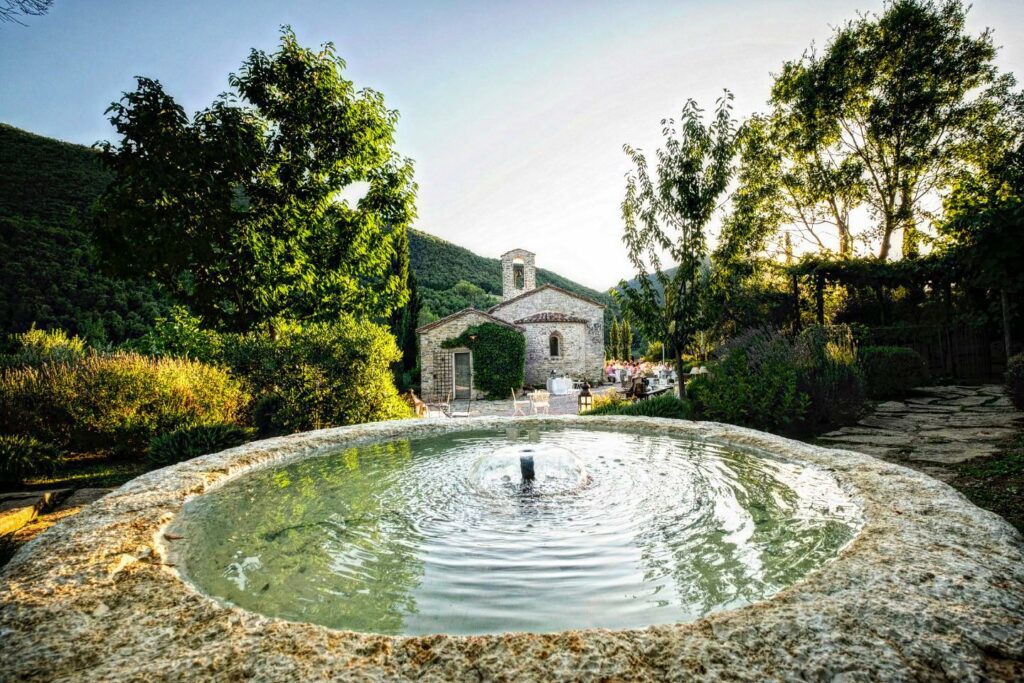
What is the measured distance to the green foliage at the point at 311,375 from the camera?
22.0 ft

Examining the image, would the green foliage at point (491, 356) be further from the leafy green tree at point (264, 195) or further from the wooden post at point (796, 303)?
the leafy green tree at point (264, 195)

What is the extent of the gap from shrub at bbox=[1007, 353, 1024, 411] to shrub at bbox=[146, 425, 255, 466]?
10.2 metres

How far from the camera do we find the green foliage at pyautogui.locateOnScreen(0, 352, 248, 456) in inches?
223

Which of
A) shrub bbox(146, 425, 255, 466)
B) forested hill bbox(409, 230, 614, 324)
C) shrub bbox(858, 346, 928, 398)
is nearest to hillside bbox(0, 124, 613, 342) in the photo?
shrub bbox(146, 425, 255, 466)

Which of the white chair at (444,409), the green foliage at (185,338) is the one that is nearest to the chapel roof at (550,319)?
the white chair at (444,409)

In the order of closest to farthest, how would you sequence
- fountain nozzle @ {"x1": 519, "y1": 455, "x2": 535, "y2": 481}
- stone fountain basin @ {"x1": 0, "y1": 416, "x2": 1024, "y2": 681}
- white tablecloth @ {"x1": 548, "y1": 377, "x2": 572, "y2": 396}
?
stone fountain basin @ {"x1": 0, "y1": 416, "x2": 1024, "y2": 681} < fountain nozzle @ {"x1": 519, "y1": 455, "x2": 535, "y2": 481} < white tablecloth @ {"x1": 548, "y1": 377, "x2": 572, "y2": 396}

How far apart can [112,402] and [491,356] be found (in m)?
14.8

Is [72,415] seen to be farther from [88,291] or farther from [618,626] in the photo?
[88,291]

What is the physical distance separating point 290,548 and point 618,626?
5.52 feet

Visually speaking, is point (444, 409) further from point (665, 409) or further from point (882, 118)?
point (882, 118)

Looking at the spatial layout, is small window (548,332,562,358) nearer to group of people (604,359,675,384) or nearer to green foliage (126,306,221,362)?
group of people (604,359,675,384)

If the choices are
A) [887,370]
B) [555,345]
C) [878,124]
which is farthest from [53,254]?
[878,124]

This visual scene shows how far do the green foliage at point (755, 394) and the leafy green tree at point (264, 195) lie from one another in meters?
5.97

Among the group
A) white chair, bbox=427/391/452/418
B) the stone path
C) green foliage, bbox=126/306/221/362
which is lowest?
white chair, bbox=427/391/452/418
